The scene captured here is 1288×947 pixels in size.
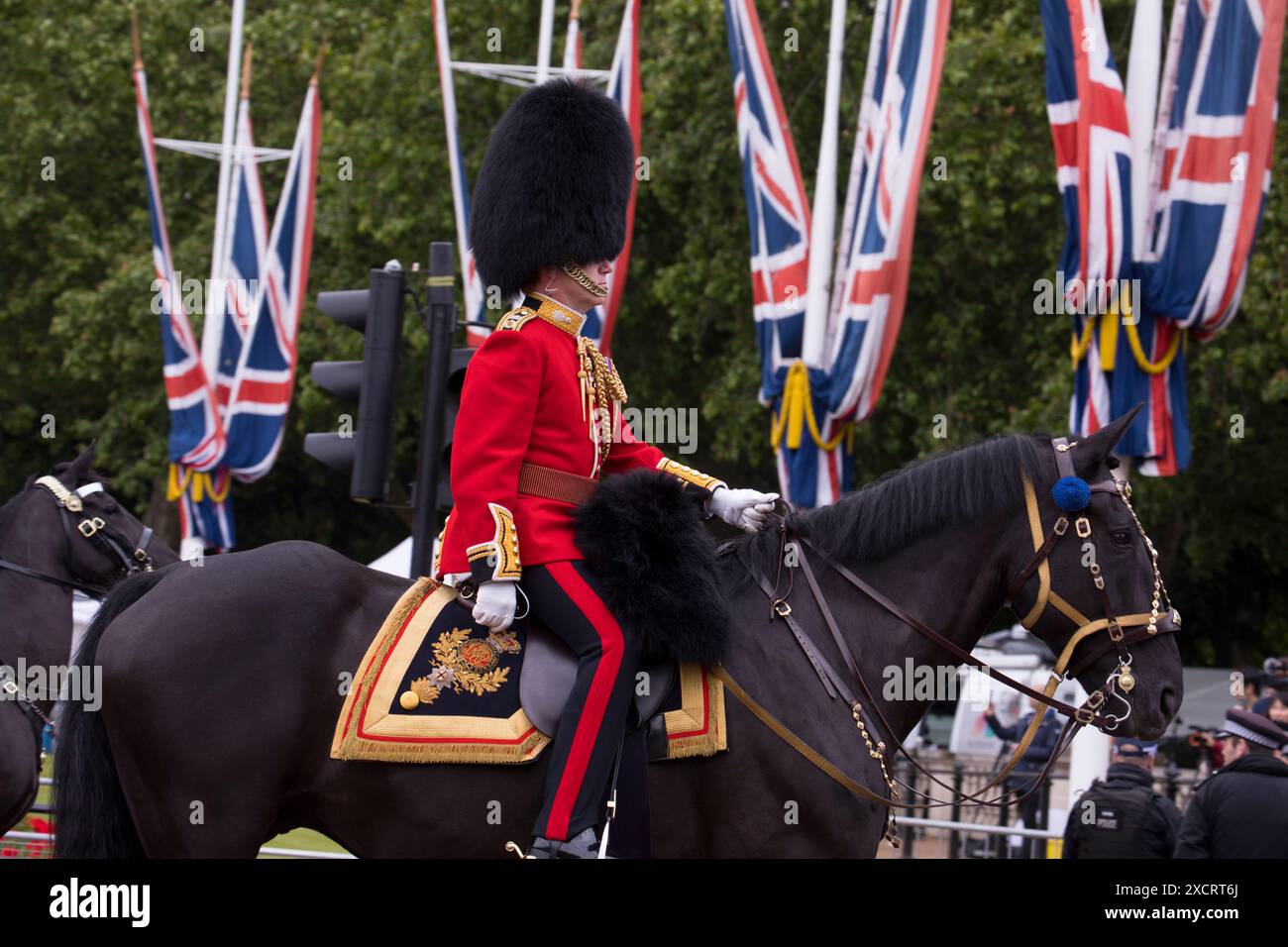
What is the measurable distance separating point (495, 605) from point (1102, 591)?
175 centimetres

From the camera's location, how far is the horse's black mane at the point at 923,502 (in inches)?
201

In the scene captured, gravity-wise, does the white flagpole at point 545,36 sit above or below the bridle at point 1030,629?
above

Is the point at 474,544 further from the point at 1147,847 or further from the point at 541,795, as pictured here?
the point at 1147,847

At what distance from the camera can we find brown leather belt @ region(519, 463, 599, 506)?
5043 millimetres

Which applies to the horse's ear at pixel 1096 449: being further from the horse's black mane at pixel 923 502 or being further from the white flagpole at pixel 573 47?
the white flagpole at pixel 573 47

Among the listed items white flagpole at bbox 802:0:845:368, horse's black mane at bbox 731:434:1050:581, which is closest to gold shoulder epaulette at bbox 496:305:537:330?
horse's black mane at bbox 731:434:1050:581

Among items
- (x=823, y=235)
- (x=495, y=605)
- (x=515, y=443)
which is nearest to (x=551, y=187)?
(x=515, y=443)

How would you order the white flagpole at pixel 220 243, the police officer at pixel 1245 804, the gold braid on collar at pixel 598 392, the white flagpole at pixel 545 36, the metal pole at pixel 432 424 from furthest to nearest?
the white flagpole at pixel 220 243, the white flagpole at pixel 545 36, the metal pole at pixel 432 424, the police officer at pixel 1245 804, the gold braid on collar at pixel 598 392

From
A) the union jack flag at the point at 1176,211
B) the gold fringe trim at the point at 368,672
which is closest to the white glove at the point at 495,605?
the gold fringe trim at the point at 368,672

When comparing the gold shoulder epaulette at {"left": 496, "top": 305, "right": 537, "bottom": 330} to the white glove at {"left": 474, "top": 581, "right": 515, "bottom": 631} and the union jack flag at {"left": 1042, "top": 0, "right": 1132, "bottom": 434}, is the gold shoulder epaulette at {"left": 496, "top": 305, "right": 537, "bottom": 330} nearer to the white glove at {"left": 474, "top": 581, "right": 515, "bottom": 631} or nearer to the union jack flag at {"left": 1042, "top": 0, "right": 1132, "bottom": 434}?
the white glove at {"left": 474, "top": 581, "right": 515, "bottom": 631}

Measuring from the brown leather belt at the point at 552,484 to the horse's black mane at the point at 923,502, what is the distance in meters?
0.56

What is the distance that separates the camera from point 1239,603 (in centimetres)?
2866
